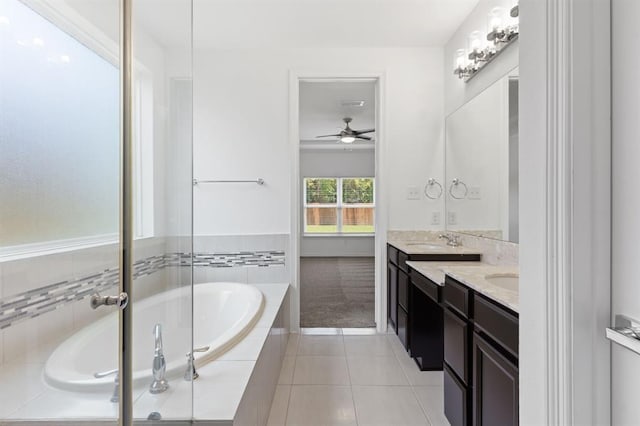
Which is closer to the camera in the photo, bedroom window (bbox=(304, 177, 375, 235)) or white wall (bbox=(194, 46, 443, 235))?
white wall (bbox=(194, 46, 443, 235))

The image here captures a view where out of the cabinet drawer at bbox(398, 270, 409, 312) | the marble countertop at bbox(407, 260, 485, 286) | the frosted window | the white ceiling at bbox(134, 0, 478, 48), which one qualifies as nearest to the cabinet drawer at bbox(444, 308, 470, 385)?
the marble countertop at bbox(407, 260, 485, 286)

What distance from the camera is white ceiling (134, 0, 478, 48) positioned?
256cm

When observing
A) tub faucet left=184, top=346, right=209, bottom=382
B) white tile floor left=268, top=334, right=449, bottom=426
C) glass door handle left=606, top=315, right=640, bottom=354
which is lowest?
white tile floor left=268, top=334, right=449, bottom=426

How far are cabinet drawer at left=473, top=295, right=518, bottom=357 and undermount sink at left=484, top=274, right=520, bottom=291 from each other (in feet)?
1.14

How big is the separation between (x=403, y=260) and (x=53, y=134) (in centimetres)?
232

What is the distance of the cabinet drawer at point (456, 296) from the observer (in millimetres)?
1552

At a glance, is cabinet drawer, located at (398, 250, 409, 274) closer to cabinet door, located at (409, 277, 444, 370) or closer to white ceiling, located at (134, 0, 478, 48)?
cabinet door, located at (409, 277, 444, 370)

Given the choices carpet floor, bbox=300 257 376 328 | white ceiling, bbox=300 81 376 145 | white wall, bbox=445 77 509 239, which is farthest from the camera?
white ceiling, bbox=300 81 376 145

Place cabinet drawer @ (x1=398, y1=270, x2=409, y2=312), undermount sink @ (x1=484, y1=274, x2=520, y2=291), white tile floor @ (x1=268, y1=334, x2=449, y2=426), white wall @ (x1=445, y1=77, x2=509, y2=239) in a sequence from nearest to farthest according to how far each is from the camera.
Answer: undermount sink @ (x1=484, y1=274, x2=520, y2=291)
white tile floor @ (x1=268, y1=334, x2=449, y2=426)
white wall @ (x1=445, y1=77, x2=509, y2=239)
cabinet drawer @ (x1=398, y1=270, x2=409, y2=312)

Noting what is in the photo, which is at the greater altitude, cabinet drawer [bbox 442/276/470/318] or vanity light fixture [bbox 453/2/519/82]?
vanity light fixture [bbox 453/2/519/82]

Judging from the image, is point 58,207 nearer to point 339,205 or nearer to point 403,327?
point 403,327

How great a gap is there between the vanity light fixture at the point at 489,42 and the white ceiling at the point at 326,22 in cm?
27

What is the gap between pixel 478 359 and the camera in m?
1.44

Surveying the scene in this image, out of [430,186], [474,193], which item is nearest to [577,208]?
[474,193]
